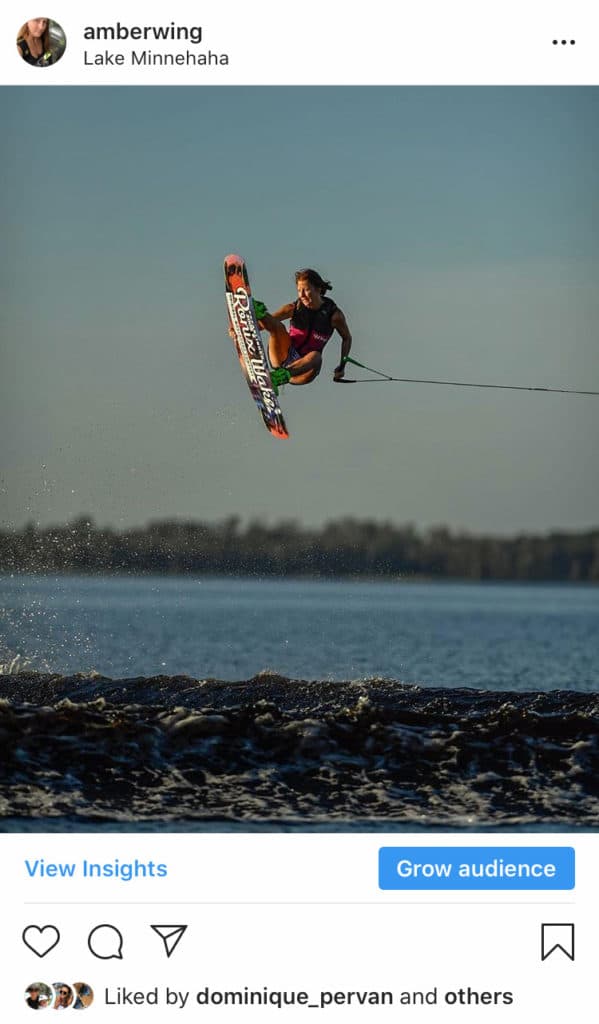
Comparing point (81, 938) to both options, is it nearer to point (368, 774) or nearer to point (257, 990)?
point (257, 990)

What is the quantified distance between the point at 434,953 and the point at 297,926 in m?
0.79

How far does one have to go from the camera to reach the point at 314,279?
43.4ft

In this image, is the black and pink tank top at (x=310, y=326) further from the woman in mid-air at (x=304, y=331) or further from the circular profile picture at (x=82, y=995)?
the circular profile picture at (x=82, y=995)

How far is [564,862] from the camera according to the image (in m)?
6.27

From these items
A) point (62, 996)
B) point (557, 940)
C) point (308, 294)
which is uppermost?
point (308, 294)

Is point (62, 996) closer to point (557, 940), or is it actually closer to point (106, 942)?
point (106, 942)

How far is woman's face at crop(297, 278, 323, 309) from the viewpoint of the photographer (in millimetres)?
13211

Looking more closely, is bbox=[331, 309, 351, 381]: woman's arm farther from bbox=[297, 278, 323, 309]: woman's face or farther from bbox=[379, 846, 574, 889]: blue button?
bbox=[379, 846, 574, 889]: blue button

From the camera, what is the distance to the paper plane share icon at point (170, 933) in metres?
6.04
